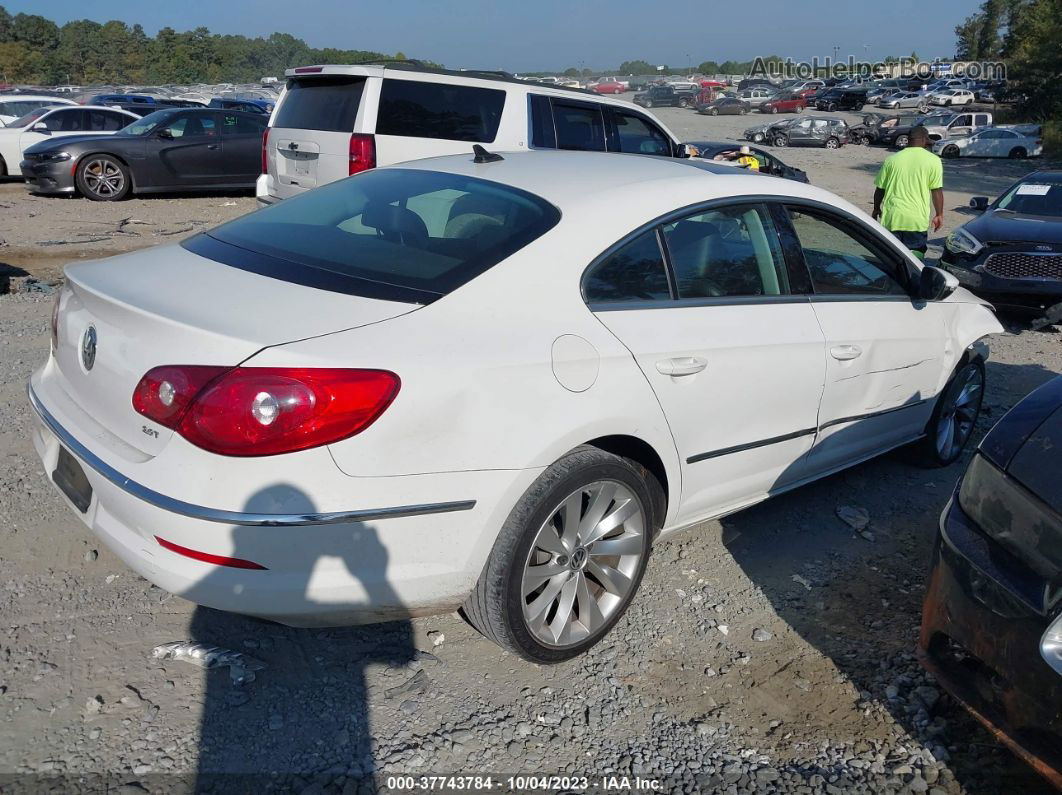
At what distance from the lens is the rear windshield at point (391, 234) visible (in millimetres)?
2809

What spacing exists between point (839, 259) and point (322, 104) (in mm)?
5621

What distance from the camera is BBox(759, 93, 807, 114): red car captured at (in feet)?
175

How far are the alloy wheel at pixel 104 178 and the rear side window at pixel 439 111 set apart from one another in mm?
8021

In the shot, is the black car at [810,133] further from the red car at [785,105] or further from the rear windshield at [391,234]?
the rear windshield at [391,234]

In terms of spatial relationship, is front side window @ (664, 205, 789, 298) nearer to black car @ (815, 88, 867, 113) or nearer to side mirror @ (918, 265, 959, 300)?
side mirror @ (918, 265, 959, 300)

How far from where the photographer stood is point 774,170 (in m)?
16.6

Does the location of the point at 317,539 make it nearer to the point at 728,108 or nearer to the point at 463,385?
the point at 463,385

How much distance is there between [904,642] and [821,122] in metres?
35.0

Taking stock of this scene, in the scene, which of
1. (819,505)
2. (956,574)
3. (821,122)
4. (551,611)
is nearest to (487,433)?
(551,611)

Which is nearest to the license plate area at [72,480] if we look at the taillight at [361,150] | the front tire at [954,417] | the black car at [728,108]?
the front tire at [954,417]

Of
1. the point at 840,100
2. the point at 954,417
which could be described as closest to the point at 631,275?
the point at 954,417

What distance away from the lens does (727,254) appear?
3486mm

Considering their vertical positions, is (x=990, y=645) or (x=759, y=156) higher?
(x=759, y=156)

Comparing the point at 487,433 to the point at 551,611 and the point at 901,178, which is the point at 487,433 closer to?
the point at 551,611
